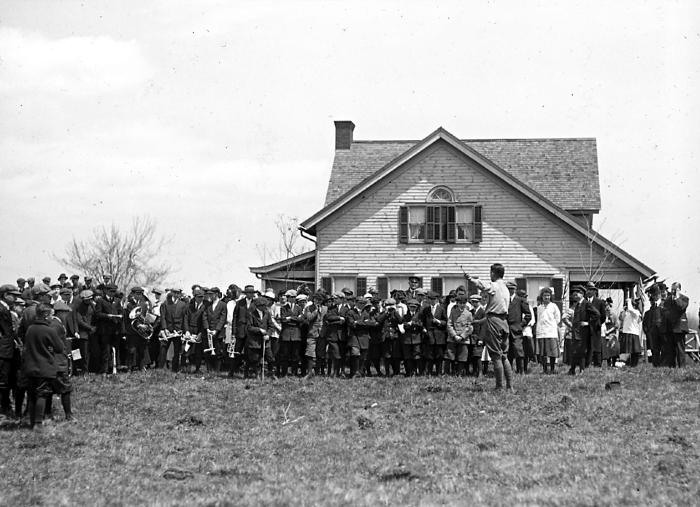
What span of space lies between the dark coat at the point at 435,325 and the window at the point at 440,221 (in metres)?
14.5

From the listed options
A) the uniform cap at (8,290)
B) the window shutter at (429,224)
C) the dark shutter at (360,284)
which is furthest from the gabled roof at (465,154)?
the uniform cap at (8,290)

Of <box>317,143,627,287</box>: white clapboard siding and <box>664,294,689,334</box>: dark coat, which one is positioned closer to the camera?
<box>664,294,689,334</box>: dark coat

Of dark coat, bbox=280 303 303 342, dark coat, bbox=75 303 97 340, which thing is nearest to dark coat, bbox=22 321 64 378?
dark coat, bbox=75 303 97 340

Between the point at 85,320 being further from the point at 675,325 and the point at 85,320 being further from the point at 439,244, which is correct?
the point at 439,244

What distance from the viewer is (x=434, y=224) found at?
35.1 m

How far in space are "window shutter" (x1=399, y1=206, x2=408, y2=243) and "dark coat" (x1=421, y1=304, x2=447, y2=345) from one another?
14.6 meters

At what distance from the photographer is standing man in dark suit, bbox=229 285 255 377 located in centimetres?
2095

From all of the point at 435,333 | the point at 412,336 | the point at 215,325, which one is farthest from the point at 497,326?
the point at 215,325

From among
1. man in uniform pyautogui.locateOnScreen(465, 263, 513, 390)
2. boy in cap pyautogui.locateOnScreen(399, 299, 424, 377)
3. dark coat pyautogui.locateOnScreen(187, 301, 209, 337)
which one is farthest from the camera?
dark coat pyautogui.locateOnScreen(187, 301, 209, 337)

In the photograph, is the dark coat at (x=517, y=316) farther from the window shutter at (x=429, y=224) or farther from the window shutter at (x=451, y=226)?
the window shutter at (x=429, y=224)

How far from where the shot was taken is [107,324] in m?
21.5

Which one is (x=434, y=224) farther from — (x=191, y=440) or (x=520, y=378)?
(x=191, y=440)

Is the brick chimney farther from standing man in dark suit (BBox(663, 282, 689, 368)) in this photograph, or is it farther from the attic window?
standing man in dark suit (BBox(663, 282, 689, 368))

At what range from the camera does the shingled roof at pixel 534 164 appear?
36.4 metres
